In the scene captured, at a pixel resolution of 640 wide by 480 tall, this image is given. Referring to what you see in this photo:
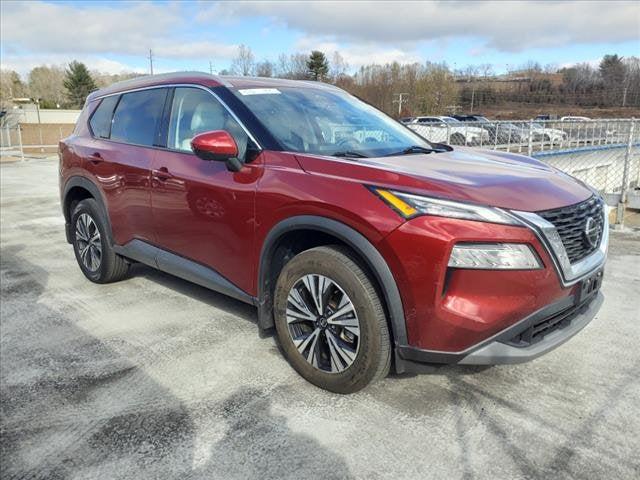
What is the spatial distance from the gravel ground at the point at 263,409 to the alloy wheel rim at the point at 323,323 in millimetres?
226

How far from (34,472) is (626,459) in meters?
2.67

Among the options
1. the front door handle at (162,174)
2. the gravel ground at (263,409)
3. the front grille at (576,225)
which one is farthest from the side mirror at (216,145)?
the front grille at (576,225)

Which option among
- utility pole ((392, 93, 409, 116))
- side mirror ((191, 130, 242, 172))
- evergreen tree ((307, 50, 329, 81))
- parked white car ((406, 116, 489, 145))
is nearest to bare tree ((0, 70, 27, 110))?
evergreen tree ((307, 50, 329, 81))

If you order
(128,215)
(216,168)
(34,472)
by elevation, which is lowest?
(34,472)

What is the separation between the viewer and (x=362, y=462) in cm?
239

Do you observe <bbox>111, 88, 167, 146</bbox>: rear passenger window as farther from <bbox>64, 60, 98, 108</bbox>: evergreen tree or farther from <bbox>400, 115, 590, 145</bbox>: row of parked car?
<bbox>64, 60, 98, 108</bbox>: evergreen tree

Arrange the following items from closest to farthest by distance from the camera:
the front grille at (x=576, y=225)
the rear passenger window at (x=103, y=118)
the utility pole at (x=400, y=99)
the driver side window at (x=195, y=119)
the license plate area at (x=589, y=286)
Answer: the front grille at (x=576, y=225)
the license plate area at (x=589, y=286)
the driver side window at (x=195, y=119)
the rear passenger window at (x=103, y=118)
the utility pole at (x=400, y=99)

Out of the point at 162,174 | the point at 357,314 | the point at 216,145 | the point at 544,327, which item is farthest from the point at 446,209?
the point at 162,174

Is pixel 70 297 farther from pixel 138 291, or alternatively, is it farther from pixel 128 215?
pixel 128 215

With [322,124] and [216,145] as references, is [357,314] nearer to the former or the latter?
[216,145]

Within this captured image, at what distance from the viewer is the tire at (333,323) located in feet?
8.75

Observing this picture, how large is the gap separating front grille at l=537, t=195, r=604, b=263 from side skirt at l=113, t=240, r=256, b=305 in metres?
1.81

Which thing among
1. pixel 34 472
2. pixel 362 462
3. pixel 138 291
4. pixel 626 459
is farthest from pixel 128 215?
pixel 626 459

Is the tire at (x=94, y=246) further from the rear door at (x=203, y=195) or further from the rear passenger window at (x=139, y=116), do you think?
the rear door at (x=203, y=195)
